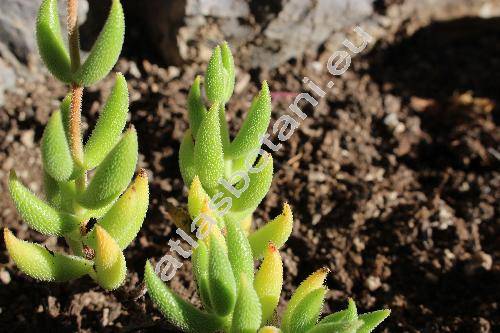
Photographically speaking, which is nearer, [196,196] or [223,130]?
[196,196]

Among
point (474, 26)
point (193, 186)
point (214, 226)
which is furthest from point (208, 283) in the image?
point (474, 26)

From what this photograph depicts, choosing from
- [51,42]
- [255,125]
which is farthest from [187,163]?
[51,42]

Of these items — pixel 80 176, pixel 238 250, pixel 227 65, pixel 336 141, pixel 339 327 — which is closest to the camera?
pixel 339 327

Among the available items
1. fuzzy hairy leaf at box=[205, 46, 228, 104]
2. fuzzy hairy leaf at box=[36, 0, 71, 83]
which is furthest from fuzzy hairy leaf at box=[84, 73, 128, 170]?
fuzzy hairy leaf at box=[205, 46, 228, 104]

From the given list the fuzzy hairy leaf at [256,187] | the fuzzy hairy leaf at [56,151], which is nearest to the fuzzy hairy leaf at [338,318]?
the fuzzy hairy leaf at [256,187]

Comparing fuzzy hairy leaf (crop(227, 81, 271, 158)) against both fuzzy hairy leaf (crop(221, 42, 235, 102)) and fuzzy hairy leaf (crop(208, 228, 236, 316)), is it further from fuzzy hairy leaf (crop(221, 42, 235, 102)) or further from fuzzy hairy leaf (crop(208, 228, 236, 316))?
fuzzy hairy leaf (crop(208, 228, 236, 316))

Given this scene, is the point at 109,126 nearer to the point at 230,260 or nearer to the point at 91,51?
the point at 91,51

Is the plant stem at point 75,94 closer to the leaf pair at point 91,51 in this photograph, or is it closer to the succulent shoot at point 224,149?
the leaf pair at point 91,51
